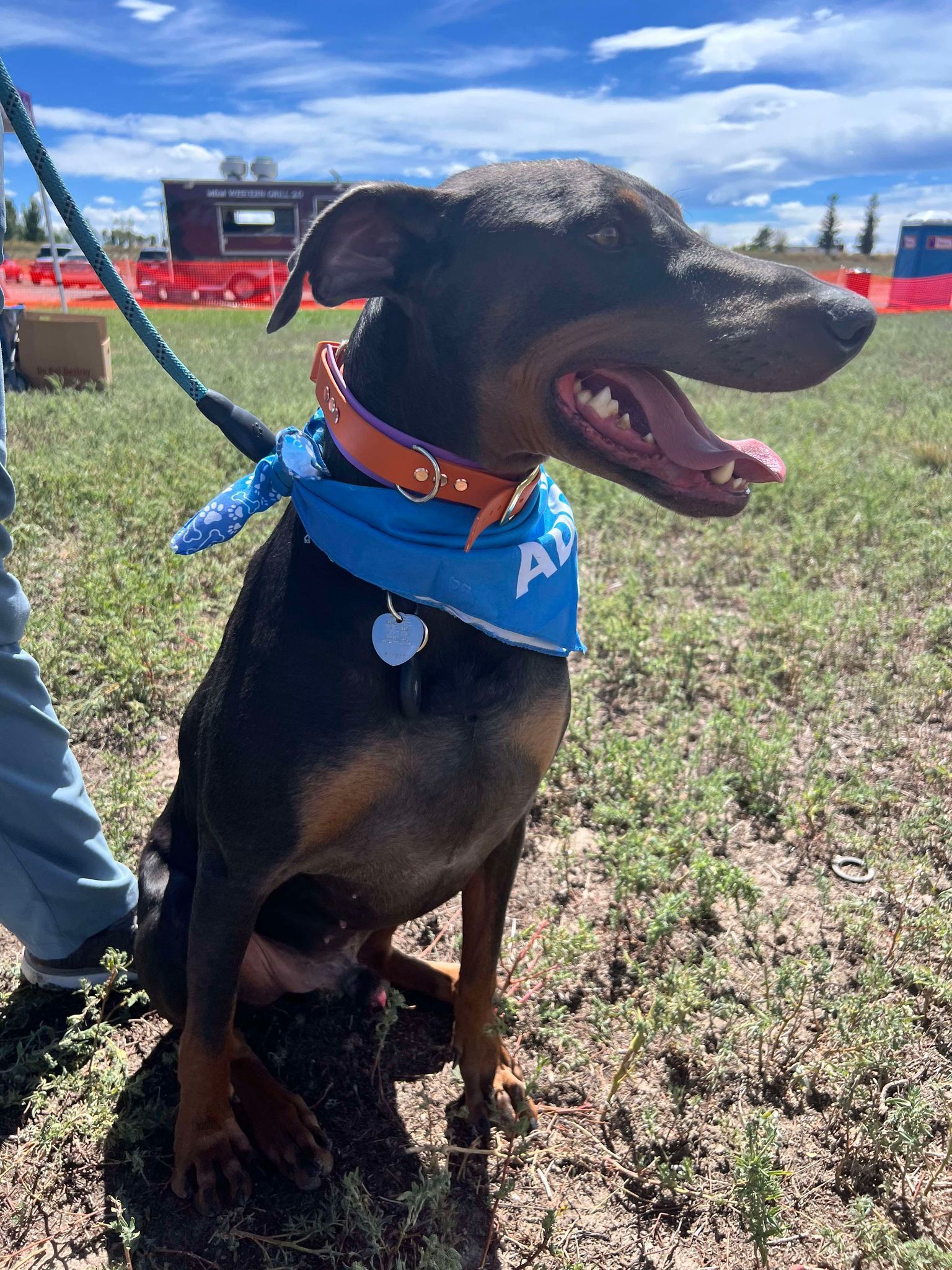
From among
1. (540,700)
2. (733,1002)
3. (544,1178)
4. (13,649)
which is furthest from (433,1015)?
(13,649)

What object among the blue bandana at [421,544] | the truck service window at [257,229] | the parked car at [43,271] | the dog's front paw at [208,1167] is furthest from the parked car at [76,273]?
the dog's front paw at [208,1167]

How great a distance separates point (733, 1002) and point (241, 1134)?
1234mm

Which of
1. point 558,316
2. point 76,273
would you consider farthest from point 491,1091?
point 76,273

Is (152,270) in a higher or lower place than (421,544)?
higher

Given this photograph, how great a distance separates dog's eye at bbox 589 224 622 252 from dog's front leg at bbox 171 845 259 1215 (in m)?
1.43

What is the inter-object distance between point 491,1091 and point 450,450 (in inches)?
58.6

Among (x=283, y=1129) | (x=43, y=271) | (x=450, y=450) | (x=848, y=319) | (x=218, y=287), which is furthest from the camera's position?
(x=43, y=271)

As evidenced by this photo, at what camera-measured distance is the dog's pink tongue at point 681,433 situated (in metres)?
1.79

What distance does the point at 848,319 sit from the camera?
170 cm

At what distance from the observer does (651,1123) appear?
199 cm

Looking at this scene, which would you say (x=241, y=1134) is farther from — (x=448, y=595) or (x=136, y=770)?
(x=136, y=770)

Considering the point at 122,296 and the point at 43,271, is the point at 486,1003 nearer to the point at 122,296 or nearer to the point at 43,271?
the point at 122,296

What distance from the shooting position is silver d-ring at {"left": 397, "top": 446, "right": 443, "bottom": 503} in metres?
1.77

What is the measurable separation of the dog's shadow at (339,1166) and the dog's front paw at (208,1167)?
37 millimetres
